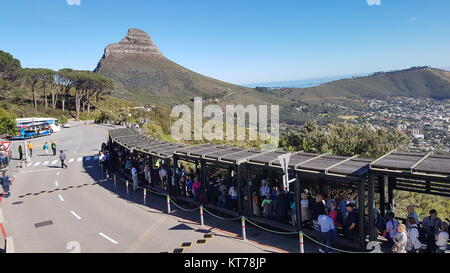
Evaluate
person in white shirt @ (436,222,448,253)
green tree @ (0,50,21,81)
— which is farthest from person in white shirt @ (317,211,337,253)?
green tree @ (0,50,21,81)

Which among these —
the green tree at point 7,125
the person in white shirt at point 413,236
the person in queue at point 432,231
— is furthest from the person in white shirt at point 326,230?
the green tree at point 7,125

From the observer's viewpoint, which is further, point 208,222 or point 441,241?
point 208,222

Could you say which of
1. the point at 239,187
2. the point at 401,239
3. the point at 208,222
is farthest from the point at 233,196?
the point at 401,239

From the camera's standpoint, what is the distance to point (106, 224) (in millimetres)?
13773

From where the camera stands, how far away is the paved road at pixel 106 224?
11283 mm

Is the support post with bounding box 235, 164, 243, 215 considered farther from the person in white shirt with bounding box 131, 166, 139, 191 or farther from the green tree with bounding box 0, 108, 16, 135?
the green tree with bounding box 0, 108, 16, 135

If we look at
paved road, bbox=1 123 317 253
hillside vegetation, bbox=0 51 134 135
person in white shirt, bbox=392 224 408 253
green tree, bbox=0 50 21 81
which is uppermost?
green tree, bbox=0 50 21 81

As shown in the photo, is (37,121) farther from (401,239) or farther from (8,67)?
(401,239)

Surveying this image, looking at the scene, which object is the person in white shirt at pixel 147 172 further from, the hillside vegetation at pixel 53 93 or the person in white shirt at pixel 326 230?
the hillside vegetation at pixel 53 93

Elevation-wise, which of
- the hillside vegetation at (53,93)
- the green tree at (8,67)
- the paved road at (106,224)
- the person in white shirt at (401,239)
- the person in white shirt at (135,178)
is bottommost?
the paved road at (106,224)

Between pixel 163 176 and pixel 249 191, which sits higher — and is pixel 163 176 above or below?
below

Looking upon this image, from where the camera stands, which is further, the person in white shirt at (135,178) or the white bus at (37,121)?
the white bus at (37,121)

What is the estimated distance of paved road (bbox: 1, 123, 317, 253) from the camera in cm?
1128
